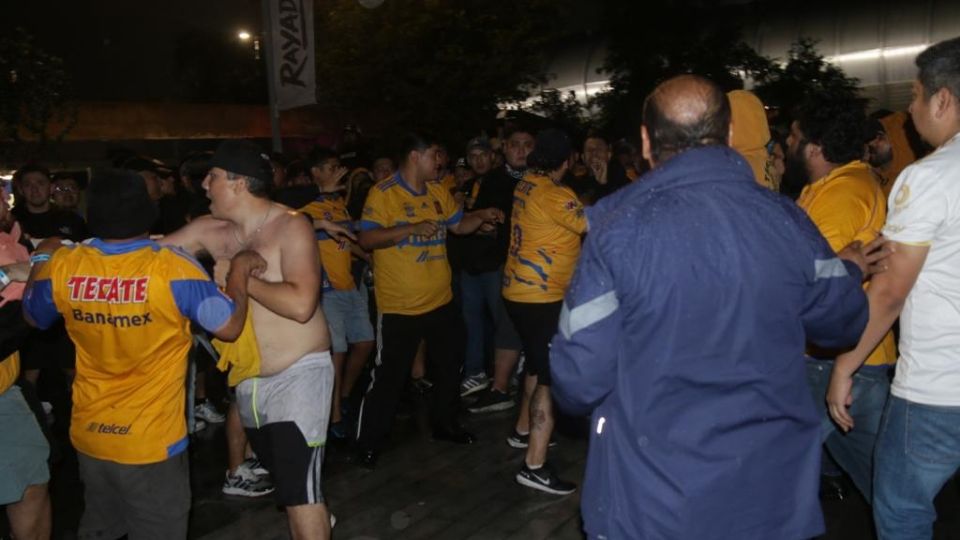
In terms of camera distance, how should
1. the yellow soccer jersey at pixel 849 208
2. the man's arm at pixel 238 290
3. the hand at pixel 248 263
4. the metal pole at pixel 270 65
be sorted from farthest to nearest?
the metal pole at pixel 270 65, the yellow soccer jersey at pixel 849 208, the hand at pixel 248 263, the man's arm at pixel 238 290

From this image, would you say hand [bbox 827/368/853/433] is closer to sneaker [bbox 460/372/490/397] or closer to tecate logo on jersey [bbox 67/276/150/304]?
tecate logo on jersey [bbox 67/276/150/304]

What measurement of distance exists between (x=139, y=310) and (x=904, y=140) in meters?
5.93

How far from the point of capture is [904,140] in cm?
646

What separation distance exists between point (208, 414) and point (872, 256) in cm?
554

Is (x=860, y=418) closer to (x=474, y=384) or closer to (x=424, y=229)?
(x=424, y=229)

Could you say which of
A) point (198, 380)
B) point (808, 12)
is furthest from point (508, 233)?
point (808, 12)

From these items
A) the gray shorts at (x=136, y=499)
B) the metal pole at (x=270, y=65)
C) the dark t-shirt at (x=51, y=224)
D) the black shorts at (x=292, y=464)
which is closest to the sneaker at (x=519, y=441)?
the black shorts at (x=292, y=464)

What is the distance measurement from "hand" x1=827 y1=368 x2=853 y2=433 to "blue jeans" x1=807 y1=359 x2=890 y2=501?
35 centimetres

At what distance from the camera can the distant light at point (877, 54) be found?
18.0m

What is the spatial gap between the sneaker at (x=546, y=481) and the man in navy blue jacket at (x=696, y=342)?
2753 millimetres

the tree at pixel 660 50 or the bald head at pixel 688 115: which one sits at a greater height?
the tree at pixel 660 50

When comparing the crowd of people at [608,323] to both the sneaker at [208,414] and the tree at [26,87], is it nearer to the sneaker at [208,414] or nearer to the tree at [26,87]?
the sneaker at [208,414]

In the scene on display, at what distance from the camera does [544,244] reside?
5.17 metres

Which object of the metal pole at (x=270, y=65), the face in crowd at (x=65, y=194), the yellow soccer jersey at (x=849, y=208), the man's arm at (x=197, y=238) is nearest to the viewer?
the yellow soccer jersey at (x=849, y=208)
